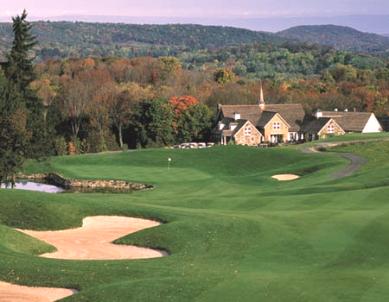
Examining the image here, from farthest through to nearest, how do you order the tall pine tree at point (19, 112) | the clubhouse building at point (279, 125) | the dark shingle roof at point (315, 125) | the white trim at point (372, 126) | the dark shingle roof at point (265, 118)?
the dark shingle roof at point (265, 118)
the white trim at point (372, 126)
the clubhouse building at point (279, 125)
the dark shingle roof at point (315, 125)
the tall pine tree at point (19, 112)

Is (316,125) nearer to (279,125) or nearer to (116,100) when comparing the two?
(279,125)

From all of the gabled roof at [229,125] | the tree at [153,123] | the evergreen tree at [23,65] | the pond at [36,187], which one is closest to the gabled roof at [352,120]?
the gabled roof at [229,125]

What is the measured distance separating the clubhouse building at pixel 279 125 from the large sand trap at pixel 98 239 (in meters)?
67.9

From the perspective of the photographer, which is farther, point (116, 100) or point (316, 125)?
point (116, 100)

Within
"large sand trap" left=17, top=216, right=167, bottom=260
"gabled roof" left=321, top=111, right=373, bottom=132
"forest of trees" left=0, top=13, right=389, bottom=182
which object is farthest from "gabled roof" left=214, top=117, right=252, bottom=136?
"large sand trap" left=17, top=216, right=167, bottom=260

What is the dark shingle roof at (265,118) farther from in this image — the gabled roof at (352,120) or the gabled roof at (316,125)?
the gabled roof at (352,120)

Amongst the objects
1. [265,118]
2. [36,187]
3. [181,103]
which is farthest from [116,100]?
[36,187]

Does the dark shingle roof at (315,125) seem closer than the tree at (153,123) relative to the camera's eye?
Yes

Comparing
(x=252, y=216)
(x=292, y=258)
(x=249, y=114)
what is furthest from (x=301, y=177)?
(x=249, y=114)

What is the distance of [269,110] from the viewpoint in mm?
105375

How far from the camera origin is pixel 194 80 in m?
155

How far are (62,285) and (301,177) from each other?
40365 millimetres

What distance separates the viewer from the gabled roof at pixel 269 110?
103 metres

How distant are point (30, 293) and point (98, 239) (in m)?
8.54
